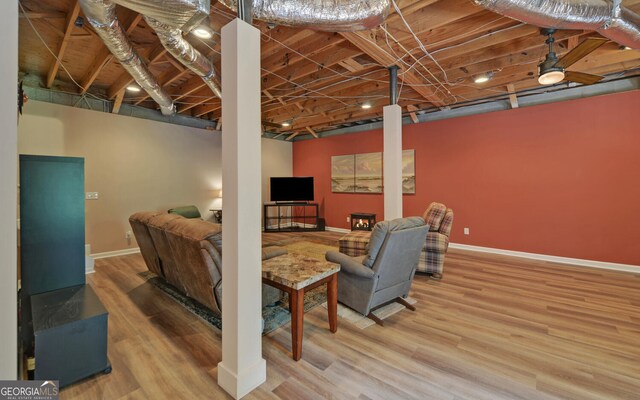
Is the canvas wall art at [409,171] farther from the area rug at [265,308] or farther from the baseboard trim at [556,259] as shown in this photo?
the area rug at [265,308]

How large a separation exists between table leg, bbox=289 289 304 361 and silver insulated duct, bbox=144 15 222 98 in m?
2.15

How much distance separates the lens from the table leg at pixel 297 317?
6.22 ft

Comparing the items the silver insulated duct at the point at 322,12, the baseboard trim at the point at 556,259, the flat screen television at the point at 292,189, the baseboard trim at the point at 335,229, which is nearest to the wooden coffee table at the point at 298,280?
the silver insulated duct at the point at 322,12

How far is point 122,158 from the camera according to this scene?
4.96m

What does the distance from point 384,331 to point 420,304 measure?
0.76 m

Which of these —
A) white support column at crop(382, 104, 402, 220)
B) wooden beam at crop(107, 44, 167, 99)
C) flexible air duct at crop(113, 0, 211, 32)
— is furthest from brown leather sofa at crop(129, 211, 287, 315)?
wooden beam at crop(107, 44, 167, 99)

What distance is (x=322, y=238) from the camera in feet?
21.0

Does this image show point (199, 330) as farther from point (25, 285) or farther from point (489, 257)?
point (489, 257)

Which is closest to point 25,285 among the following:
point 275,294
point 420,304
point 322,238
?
point 275,294

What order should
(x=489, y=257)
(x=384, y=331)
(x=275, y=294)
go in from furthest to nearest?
(x=489, y=257) → (x=275, y=294) → (x=384, y=331)

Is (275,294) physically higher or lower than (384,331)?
higher

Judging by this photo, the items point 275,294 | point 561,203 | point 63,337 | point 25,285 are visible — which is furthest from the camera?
point 561,203

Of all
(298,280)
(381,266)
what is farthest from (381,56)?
(298,280)

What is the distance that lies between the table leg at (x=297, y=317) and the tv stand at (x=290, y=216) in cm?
538
